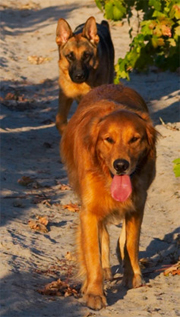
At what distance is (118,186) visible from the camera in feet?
19.0

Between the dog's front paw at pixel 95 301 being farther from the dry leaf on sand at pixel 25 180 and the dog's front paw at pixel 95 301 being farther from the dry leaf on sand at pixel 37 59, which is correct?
the dry leaf on sand at pixel 37 59

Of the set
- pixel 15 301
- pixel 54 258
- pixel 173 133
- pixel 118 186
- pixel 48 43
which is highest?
pixel 118 186

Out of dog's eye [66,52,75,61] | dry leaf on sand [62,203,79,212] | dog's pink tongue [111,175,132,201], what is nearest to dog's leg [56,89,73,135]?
dog's eye [66,52,75,61]

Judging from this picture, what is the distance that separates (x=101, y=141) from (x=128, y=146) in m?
0.23

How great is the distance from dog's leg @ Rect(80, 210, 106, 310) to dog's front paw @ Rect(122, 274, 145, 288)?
20.2 inches

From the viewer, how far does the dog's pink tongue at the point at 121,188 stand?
5.76m

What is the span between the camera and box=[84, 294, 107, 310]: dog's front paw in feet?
18.8

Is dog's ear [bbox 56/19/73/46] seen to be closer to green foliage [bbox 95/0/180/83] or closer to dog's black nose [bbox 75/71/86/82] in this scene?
dog's black nose [bbox 75/71/86/82]

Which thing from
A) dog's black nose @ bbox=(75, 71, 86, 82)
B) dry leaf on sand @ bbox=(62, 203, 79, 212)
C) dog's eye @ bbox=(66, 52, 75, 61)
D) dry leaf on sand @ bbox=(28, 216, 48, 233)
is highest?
dog's eye @ bbox=(66, 52, 75, 61)

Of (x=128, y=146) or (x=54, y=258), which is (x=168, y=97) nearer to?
(x=54, y=258)

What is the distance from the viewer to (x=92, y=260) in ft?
19.4

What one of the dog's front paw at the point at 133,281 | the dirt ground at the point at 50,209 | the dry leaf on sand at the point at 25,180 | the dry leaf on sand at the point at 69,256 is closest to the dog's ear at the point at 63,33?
the dirt ground at the point at 50,209

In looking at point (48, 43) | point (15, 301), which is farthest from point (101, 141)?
point (48, 43)

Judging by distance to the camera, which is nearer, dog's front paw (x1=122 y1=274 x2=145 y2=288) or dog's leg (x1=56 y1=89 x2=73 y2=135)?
dog's front paw (x1=122 y1=274 x2=145 y2=288)
